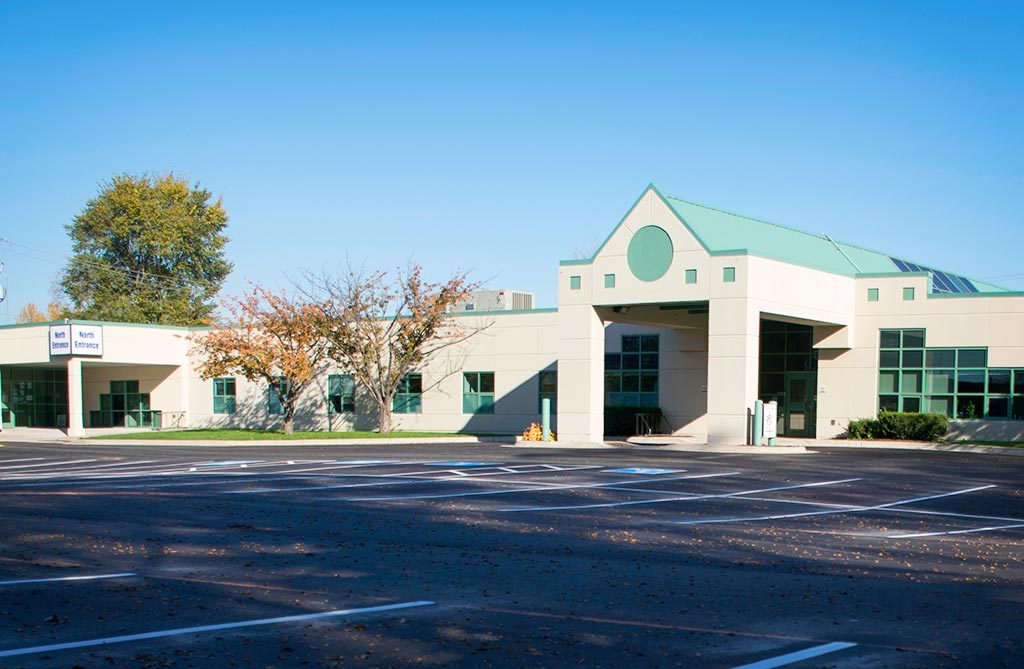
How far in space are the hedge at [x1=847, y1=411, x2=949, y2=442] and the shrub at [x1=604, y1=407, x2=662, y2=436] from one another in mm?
7616

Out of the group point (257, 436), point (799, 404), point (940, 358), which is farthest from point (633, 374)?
point (257, 436)

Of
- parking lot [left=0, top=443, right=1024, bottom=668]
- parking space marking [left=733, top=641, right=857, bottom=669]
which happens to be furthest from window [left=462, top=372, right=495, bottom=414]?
parking space marking [left=733, top=641, right=857, bottom=669]

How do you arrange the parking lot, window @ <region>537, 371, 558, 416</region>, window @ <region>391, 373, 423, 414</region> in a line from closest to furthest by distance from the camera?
the parking lot < window @ <region>537, 371, 558, 416</region> < window @ <region>391, 373, 423, 414</region>

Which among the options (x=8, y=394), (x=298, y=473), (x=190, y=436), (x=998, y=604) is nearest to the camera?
(x=998, y=604)

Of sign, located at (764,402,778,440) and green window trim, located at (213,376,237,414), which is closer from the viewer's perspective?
sign, located at (764,402,778,440)

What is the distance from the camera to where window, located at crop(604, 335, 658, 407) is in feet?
133

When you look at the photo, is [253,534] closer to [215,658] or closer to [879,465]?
[215,658]

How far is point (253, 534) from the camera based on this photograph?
12289 mm

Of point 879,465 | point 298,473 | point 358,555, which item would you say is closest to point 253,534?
point 358,555

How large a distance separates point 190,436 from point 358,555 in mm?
31612

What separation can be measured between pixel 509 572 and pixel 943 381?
96.5ft

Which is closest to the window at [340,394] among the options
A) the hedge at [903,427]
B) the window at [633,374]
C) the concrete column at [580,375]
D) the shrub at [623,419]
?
the window at [633,374]

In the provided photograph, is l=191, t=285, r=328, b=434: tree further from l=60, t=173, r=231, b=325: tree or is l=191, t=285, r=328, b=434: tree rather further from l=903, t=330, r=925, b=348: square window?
l=60, t=173, r=231, b=325: tree

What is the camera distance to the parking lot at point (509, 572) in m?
6.99
